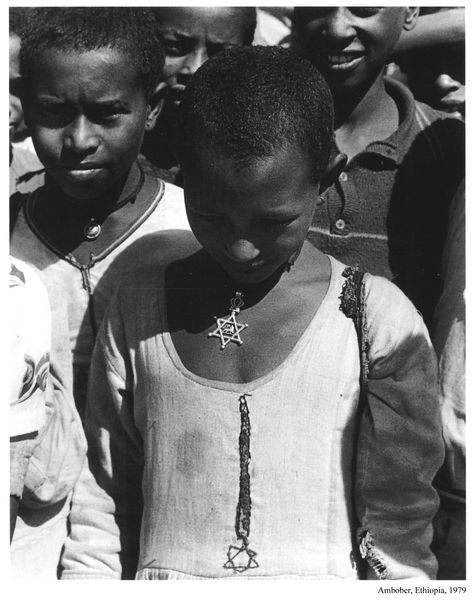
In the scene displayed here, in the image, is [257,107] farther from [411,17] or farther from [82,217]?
[411,17]

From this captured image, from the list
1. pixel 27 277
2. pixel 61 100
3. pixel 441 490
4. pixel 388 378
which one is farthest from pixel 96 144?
pixel 441 490

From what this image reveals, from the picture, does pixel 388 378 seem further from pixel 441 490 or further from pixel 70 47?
pixel 70 47

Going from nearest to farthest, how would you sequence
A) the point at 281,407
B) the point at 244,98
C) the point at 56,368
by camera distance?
the point at 244,98 < the point at 281,407 < the point at 56,368

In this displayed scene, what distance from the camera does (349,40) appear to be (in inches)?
62.8

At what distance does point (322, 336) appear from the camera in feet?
4.31

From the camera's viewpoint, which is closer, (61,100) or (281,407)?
(281,407)

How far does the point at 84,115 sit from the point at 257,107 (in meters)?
0.42

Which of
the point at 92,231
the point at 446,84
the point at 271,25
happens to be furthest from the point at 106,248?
the point at 446,84

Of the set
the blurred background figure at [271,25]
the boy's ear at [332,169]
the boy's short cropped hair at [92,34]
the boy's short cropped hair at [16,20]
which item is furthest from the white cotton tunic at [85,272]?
the blurred background figure at [271,25]

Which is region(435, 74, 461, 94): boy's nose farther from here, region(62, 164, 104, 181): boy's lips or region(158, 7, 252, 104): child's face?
region(62, 164, 104, 181): boy's lips

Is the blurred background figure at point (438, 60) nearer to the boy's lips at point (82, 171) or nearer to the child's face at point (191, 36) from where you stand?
the child's face at point (191, 36)

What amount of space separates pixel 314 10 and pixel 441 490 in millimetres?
900

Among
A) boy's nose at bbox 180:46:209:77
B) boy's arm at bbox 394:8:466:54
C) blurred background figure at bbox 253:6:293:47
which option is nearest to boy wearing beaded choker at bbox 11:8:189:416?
boy's nose at bbox 180:46:209:77

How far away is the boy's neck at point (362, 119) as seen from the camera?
1.70 m
